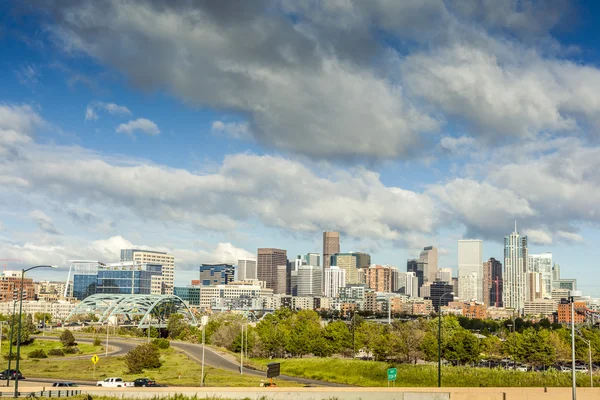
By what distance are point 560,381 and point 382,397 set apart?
1443 inches

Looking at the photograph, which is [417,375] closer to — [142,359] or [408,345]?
[408,345]

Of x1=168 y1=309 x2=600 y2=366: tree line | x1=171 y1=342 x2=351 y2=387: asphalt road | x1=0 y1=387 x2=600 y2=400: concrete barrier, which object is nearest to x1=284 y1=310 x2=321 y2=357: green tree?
x1=168 y1=309 x2=600 y2=366: tree line

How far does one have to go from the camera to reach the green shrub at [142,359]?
8369cm

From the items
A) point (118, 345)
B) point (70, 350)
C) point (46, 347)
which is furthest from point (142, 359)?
point (118, 345)

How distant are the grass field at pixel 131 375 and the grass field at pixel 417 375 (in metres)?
13.7

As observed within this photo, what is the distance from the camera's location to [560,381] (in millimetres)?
73375

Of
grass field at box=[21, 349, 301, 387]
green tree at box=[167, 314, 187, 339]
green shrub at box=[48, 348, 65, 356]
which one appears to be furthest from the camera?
green tree at box=[167, 314, 187, 339]

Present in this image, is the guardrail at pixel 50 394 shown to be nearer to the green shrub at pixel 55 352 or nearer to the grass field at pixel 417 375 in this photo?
the grass field at pixel 417 375

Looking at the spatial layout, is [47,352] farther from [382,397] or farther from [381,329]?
[382,397]

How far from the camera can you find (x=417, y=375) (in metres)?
80.2

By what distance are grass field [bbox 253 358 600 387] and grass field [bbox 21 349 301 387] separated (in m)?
13.7

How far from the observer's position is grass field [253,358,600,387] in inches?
2891

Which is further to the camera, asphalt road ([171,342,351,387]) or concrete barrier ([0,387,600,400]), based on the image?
asphalt road ([171,342,351,387])

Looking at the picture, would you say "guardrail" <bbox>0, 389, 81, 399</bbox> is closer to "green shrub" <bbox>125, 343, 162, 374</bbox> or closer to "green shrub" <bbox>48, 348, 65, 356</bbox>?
"green shrub" <bbox>125, 343, 162, 374</bbox>
